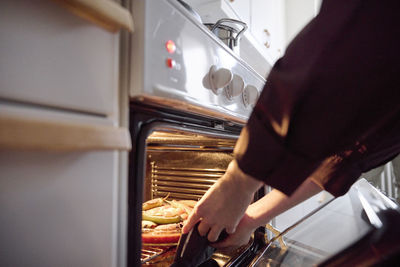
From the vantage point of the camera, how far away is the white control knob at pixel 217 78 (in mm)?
569

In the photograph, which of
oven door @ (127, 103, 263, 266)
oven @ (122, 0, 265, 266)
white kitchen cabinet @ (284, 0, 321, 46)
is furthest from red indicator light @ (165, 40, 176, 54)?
white kitchen cabinet @ (284, 0, 321, 46)

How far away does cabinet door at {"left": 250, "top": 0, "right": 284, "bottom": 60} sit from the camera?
1620 millimetres

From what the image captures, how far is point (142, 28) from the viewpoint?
1.33 ft

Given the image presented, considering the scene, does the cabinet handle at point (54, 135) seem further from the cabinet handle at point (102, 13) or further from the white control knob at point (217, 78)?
the white control knob at point (217, 78)

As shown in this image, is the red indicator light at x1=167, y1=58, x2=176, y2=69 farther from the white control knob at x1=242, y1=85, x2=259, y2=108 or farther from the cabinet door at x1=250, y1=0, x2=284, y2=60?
the cabinet door at x1=250, y1=0, x2=284, y2=60

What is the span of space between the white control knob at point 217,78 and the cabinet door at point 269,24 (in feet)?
3.61

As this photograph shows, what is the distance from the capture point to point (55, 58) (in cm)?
31

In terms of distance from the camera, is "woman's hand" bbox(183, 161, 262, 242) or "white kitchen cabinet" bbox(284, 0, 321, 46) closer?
"woman's hand" bbox(183, 161, 262, 242)

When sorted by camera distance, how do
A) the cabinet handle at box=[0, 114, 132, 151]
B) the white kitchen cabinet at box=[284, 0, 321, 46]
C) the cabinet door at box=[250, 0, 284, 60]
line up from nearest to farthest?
the cabinet handle at box=[0, 114, 132, 151] → the cabinet door at box=[250, 0, 284, 60] → the white kitchen cabinet at box=[284, 0, 321, 46]

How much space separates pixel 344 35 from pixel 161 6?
11.2 inches

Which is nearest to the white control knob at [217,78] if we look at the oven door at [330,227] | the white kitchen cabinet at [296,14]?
the oven door at [330,227]

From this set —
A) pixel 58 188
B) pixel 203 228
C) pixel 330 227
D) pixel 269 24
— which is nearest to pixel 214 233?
pixel 203 228

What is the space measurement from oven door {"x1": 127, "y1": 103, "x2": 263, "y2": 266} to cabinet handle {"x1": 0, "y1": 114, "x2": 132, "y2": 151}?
0.08 metres

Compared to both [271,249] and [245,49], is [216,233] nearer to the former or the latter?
[271,249]
